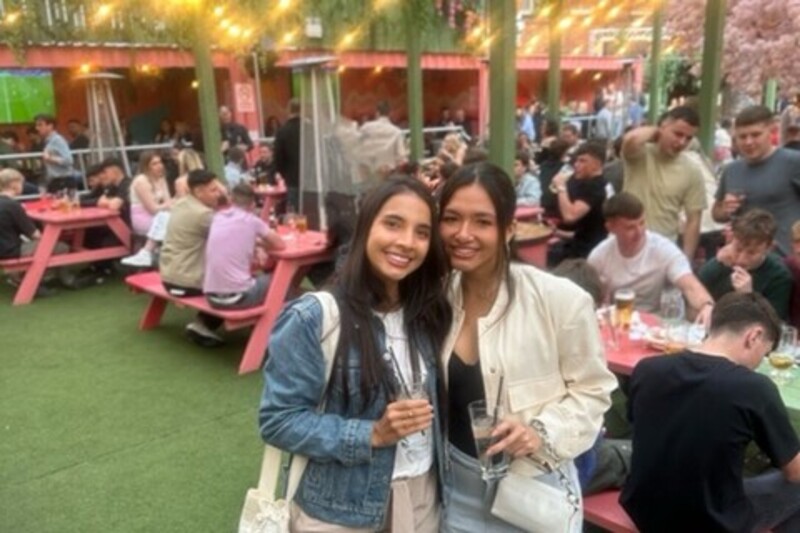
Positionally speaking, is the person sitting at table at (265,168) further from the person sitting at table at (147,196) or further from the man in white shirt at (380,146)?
the person sitting at table at (147,196)

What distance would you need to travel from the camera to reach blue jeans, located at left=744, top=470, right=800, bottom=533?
2.39 metres

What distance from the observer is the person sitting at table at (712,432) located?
209 centimetres

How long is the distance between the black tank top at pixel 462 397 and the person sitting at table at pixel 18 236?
21.2 ft

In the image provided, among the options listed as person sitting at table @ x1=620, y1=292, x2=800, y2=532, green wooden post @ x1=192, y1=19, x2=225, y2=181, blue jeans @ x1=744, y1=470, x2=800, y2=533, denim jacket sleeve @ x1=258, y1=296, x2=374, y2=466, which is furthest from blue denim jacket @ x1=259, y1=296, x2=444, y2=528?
green wooden post @ x1=192, y1=19, x2=225, y2=181

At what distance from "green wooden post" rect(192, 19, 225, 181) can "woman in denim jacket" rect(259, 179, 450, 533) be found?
7078 mm

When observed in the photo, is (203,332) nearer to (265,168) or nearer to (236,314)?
(236,314)

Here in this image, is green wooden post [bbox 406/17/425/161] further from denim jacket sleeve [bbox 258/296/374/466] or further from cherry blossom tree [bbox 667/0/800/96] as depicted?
denim jacket sleeve [bbox 258/296/374/466]

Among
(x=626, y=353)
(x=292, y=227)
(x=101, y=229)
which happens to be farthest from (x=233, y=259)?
(x=101, y=229)

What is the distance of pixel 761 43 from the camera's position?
891cm

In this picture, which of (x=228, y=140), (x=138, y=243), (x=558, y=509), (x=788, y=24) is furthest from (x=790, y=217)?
(x=228, y=140)

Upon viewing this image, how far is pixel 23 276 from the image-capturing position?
753 centimetres

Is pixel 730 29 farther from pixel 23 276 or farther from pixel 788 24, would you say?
pixel 23 276

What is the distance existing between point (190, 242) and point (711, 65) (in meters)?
5.89

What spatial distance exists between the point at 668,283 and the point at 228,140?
10.5m
